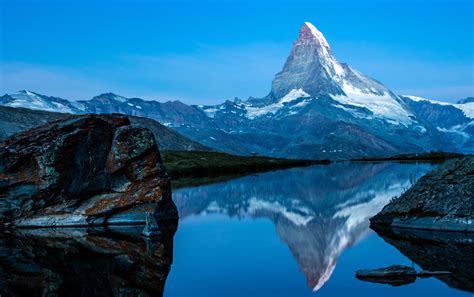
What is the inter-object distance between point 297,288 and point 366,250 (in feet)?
32.8

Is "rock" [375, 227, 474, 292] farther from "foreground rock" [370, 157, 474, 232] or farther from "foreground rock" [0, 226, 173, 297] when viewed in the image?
"foreground rock" [0, 226, 173, 297]

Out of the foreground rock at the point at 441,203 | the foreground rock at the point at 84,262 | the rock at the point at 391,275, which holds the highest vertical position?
the foreground rock at the point at 441,203

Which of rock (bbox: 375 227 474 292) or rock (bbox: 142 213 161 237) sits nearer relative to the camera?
rock (bbox: 375 227 474 292)

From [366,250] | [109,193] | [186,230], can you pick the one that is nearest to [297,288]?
[366,250]

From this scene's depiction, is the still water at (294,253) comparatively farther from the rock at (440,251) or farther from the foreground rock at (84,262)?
the foreground rock at (84,262)

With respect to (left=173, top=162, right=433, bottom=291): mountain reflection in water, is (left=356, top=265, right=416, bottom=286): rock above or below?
above

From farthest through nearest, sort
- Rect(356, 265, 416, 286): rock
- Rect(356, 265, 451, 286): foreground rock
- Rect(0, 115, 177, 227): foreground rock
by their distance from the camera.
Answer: Rect(0, 115, 177, 227): foreground rock, Rect(356, 265, 451, 286): foreground rock, Rect(356, 265, 416, 286): rock

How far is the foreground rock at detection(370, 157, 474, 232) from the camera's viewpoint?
1502 inches

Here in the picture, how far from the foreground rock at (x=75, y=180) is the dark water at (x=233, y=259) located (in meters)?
2.29

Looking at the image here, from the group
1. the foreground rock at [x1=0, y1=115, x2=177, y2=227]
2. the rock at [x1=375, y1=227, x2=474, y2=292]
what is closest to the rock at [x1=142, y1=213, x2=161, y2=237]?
the foreground rock at [x1=0, y1=115, x2=177, y2=227]

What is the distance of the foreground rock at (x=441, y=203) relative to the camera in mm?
38156

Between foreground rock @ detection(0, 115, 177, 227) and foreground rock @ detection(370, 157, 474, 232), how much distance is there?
18.7 metres

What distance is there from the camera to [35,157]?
147 feet

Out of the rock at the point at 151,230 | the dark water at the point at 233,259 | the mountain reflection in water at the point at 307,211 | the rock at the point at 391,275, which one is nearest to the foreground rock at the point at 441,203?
the dark water at the point at 233,259
